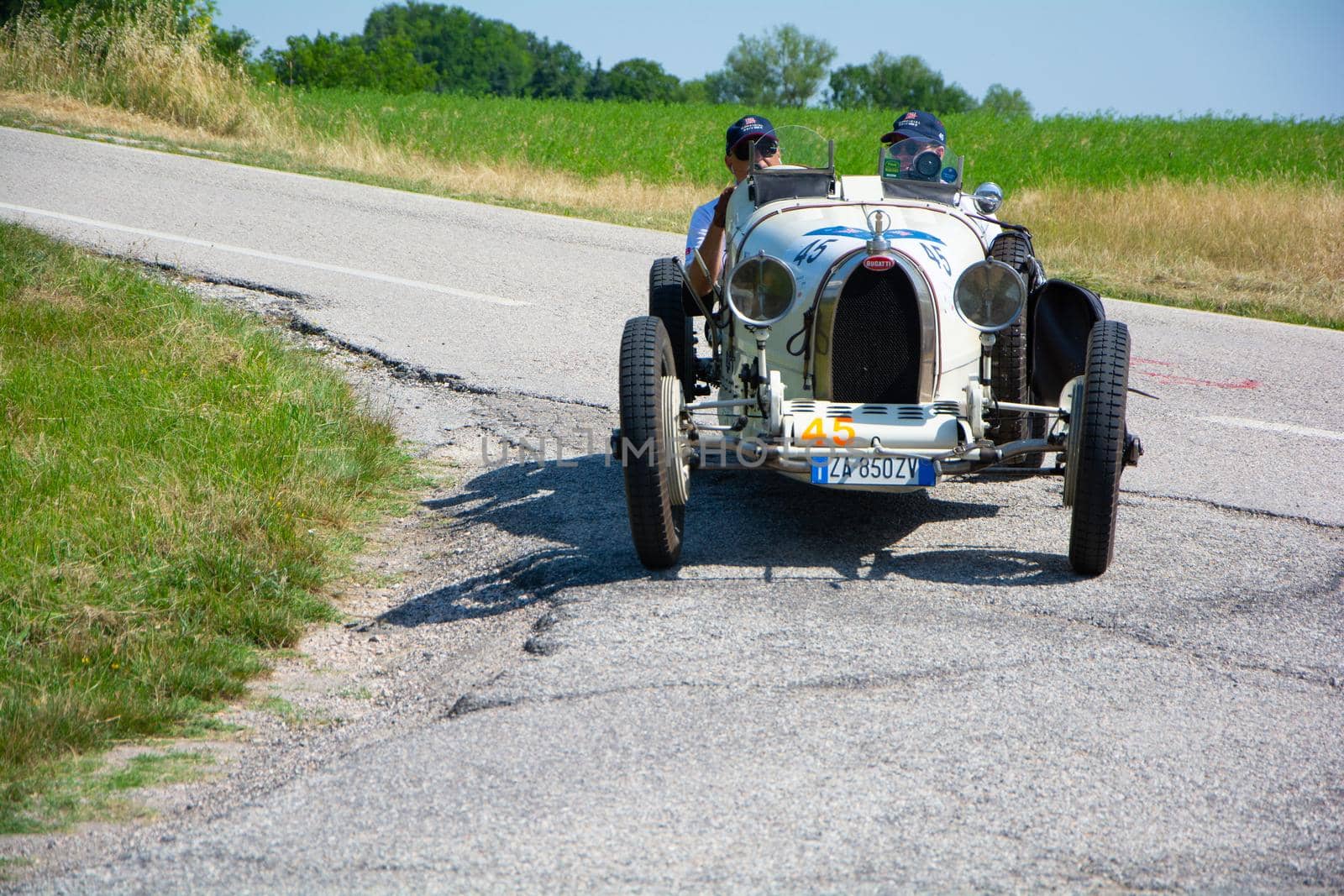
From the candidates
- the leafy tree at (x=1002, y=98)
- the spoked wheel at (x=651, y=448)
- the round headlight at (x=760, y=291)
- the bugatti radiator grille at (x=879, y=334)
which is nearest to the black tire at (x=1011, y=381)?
the bugatti radiator grille at (x=879, y=334)

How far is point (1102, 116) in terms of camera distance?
3103 centimetres

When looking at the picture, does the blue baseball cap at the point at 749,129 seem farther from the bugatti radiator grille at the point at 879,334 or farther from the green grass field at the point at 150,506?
the green grass field at the point at 150,506

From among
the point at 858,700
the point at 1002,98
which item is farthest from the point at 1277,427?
the point at 1002,98

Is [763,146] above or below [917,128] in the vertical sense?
below

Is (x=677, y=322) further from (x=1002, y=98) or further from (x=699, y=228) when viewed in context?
(x=1002, y=98)

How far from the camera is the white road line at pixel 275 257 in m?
9.10

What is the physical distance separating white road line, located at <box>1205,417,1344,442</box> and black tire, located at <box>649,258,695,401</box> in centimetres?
303

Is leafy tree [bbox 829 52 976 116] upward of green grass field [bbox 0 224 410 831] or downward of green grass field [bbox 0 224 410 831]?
upward

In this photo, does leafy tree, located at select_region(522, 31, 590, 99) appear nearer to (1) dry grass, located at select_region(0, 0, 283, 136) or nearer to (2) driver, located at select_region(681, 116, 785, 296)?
(1) dry grass, located at select_region(0, 0, 283, 136)

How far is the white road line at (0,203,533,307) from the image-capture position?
910 cm

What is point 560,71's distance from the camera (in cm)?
11119

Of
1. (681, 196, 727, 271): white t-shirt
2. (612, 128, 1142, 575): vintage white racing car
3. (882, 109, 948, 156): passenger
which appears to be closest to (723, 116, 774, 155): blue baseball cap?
(681, 196, 727, 271): white t-shirt

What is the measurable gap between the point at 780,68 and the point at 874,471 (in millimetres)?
100331

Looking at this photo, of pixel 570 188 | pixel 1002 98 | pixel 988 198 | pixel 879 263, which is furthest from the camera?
pixel 1002 98
